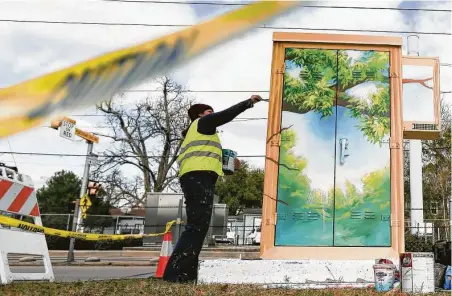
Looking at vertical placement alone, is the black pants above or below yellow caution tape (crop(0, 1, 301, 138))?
below

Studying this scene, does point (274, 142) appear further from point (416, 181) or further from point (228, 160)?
point (416, 181)

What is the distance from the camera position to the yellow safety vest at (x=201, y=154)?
4.38 metres

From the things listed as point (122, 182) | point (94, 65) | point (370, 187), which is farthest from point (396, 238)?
point (122, 182)

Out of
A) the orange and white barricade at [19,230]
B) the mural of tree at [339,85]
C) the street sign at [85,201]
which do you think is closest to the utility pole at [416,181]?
the street sign at [85,201]

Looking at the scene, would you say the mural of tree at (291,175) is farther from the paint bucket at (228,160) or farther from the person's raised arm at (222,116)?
the person's raised arm at (222,116)

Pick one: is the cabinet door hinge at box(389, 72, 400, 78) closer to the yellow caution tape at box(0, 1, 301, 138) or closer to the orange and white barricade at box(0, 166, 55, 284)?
the yellow caution tape at box(0, 1, 301, 138)

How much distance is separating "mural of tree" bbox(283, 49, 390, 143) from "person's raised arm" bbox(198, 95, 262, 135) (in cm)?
130

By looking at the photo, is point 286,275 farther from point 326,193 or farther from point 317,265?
point 326,193

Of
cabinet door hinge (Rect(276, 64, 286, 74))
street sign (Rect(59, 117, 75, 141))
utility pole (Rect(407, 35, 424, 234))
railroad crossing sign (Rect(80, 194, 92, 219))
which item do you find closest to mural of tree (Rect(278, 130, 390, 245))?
cabinet door hinge (Rect(276, 64, 286, 74))

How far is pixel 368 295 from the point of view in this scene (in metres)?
3.30

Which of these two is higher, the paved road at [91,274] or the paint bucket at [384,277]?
the paint bucket at [384,277]

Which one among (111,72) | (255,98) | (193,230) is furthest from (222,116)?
(111,72)

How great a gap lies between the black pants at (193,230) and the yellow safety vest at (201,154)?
0.06 m

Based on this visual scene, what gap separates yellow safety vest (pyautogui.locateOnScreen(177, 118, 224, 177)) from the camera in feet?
14.4
